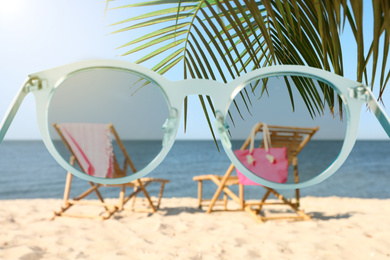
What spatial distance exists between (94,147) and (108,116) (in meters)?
0.18

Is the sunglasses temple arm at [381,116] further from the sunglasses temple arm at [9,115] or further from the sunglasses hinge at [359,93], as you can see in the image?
the sunglasses temple arm at [9,115]

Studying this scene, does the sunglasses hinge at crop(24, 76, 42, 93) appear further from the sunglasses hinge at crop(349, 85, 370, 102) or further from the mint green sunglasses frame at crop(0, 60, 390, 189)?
the sunglasses hinge at crop(349, 85, 370, 102)

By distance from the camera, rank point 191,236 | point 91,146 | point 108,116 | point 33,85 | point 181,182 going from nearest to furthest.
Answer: point 33,85, point 108,116, point 91,146, point 191,236, point 181,182

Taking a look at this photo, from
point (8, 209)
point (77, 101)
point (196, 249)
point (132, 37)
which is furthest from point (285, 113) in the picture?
point (8, 209)

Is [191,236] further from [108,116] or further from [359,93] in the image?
[359,93]

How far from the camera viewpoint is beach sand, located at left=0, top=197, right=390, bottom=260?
209cm

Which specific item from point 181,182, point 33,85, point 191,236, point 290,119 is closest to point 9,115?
point 33,85

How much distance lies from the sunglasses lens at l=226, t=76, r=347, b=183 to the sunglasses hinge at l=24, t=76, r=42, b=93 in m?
0.48

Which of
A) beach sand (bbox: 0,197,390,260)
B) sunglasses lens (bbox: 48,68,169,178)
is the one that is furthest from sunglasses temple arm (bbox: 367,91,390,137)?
beach sand (bbox: 0,197,390,260)

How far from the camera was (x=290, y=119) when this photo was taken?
40.6 inches

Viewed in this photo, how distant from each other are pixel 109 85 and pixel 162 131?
192 mm

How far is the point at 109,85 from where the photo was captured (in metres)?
0.93

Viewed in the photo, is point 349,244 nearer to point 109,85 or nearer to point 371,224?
point 371,224

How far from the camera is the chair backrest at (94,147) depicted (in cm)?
94
